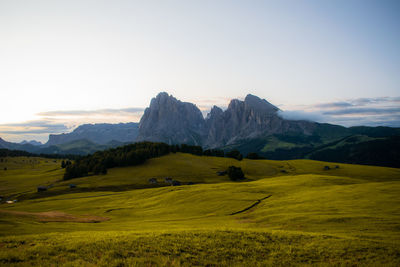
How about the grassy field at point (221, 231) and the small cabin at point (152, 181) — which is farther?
the small cabin at point (152, 181)

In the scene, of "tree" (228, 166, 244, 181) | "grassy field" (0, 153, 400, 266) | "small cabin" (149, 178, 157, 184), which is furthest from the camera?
"tree" (228, 166, 244, 181)

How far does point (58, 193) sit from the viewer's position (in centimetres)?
10369

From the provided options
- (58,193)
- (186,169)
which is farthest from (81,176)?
(186,169)

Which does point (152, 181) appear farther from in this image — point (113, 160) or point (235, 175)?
point (113, 160)

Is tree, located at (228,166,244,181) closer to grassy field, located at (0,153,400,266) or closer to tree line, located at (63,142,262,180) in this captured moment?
tree line, located at (63,142,262,180)

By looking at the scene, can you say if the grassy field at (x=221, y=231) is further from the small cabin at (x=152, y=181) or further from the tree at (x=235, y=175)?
the tree at (x=235, y=175)

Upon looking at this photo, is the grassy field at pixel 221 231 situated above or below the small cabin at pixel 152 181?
above

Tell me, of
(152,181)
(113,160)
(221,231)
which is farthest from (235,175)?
(221,231)

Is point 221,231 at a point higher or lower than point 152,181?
higher

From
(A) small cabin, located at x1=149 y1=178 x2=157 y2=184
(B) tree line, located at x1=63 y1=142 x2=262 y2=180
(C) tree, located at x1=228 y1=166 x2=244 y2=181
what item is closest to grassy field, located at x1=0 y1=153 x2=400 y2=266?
(A) small cabin, located at x1=149 y1=178 x2=157 y2=184

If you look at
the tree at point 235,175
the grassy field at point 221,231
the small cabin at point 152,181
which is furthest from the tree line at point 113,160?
the grassy field at point 221,231

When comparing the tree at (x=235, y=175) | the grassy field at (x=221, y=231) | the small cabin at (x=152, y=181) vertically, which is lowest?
the small cabin at (x=152, y=181)

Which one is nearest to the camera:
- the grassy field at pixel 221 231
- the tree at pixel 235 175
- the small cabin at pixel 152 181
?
the grassy field at pixel 221 231

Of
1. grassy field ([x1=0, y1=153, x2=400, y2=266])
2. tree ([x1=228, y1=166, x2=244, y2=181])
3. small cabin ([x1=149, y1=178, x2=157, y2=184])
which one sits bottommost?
small cabin ([x1=149, y1=178, x2=157, y2=184])
